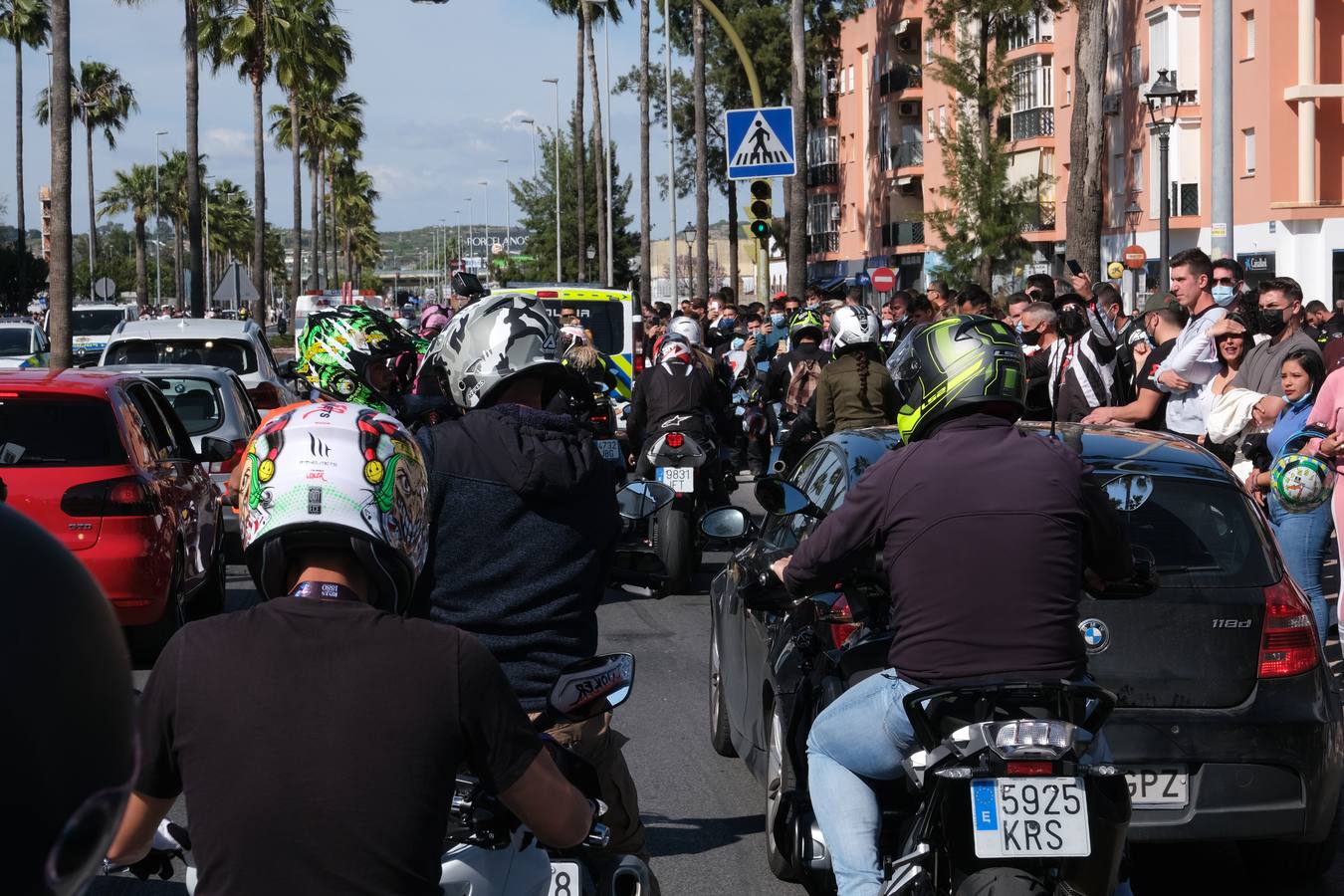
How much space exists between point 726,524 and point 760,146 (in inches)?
639

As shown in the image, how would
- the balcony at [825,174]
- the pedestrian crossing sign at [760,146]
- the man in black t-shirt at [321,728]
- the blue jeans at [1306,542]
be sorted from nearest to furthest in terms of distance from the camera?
the man in black t-shirt at [321,728], the blue jeans at [1306,542], the pedestrian crossing sign at [760,146], the balcony at [825,174]

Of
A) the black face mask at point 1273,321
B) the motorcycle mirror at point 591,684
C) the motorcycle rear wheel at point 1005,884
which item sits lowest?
the motorcycle rear wheel at point 1005,884

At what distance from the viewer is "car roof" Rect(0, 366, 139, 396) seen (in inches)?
360

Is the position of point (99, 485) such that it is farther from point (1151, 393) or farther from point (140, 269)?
point (140, 269)

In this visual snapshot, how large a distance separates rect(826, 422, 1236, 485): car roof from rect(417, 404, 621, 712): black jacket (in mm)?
2068

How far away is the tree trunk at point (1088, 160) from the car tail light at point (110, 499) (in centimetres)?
1997

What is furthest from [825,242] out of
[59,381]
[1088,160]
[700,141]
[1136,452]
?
[1136,452]

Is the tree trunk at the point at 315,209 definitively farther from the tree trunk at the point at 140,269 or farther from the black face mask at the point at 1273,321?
the black face mask at the point at 1273,321

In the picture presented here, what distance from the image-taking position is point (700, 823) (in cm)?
646

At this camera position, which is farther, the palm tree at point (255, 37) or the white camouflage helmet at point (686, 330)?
the palm tree at point (255, 37)

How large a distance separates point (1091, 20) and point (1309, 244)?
16170mm

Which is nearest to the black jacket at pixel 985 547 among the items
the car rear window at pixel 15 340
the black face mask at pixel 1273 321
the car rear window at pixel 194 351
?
the black face mask at pixel 1273 321

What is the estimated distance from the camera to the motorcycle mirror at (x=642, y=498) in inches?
168

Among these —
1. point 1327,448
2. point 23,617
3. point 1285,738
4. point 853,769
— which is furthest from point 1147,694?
point 23,617
